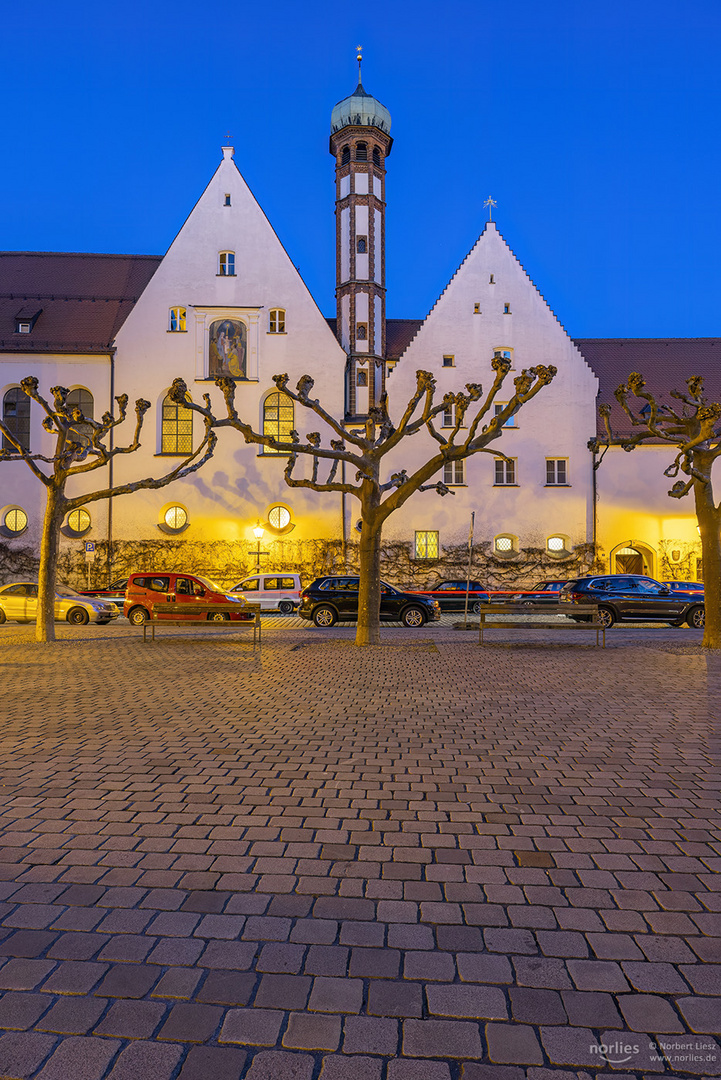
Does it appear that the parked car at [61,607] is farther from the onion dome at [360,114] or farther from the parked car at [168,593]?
the onion dome at [360,114]

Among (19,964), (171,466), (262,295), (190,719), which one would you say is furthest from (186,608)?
(262,295)

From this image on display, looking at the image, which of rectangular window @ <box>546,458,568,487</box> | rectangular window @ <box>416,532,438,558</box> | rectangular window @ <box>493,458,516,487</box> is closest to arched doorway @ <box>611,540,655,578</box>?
rectangular window @ <box>546,458,568,487</box>

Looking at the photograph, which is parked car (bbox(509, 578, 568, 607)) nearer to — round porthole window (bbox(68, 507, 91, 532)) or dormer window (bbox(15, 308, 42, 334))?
round porthole window (bbox(68, 507, 91, 532))

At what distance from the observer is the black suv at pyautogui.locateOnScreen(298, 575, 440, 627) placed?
24.9 m

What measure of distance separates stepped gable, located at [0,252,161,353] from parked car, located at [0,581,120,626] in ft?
46.6

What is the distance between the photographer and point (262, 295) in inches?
1474

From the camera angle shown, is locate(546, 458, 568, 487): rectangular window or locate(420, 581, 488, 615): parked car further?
locate(546, 458, 568, 487): rectangular window

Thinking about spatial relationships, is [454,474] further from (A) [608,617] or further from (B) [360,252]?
(A) [608,617]

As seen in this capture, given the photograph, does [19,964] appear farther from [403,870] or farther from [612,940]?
[612,940]

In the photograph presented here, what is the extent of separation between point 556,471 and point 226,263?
19490 millimetres

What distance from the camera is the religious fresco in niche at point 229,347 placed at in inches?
1463

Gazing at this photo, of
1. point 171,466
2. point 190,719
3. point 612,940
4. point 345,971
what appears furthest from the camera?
point 171,466

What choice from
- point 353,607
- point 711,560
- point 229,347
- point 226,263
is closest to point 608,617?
point 353,607

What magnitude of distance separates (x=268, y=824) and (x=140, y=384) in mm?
34938
